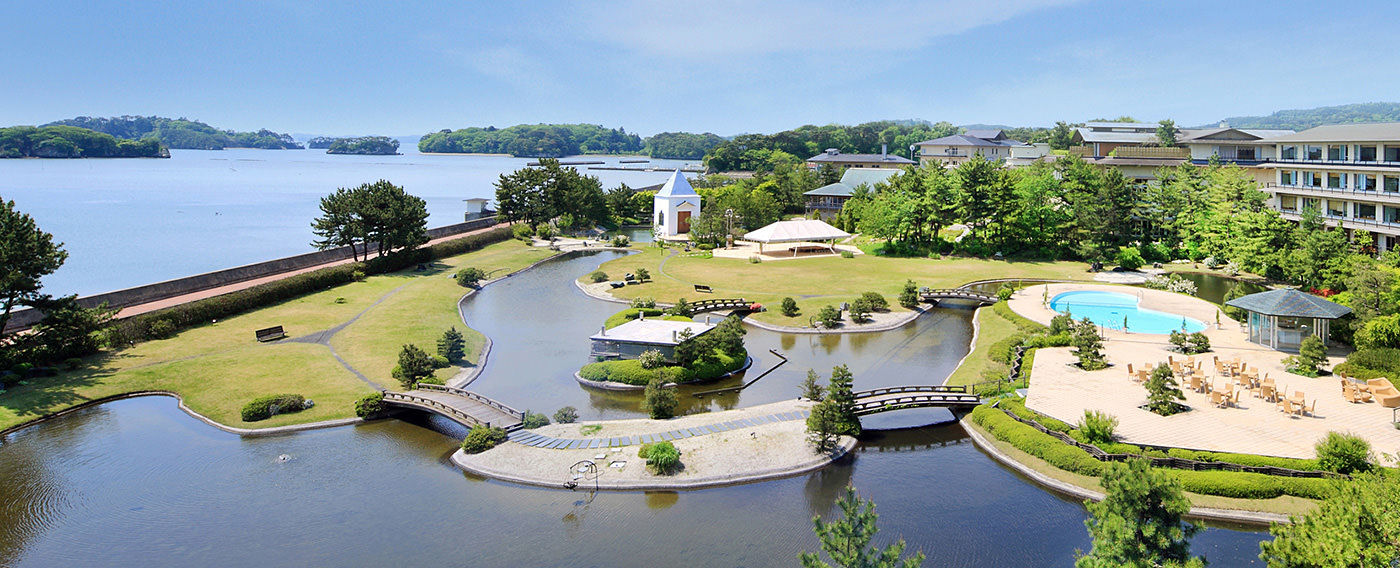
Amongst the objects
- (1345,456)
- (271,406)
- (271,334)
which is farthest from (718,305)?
(1345,456)

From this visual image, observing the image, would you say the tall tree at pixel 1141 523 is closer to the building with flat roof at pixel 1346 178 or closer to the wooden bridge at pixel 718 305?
the wooden bridge at pixel 718 305

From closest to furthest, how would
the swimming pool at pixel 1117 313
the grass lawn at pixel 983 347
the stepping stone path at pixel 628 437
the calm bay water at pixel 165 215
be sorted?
the stepping stone path at pixel 628 437
the grass lawn at pixel 983 347
the swimming pool at pixel 1117 313
the calm bay water at pixel 165 215

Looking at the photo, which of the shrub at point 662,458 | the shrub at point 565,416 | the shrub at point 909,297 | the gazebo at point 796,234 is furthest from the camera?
the gazebo at point 796,234

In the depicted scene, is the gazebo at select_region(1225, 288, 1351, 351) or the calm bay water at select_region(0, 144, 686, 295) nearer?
the gazebo at select_region(1225, 288, 1351, 351)

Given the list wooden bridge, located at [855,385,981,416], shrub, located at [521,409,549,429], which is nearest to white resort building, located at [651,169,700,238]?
wooden bridge, located at [855,385,981,416]

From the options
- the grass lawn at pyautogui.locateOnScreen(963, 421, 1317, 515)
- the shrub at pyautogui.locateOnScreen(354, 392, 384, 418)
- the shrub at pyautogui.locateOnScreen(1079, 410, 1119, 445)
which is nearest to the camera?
the grass lawn at pyautogui.locateOnScreen(963, 421, 1317, 515)

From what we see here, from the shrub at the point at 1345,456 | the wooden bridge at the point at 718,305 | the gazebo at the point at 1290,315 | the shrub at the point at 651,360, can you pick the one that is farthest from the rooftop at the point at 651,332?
the gazebo at the point at 1290,315

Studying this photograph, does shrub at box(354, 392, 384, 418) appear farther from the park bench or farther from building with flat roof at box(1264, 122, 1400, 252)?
building with flat roof at box(1264, 122, 1400, 252)
